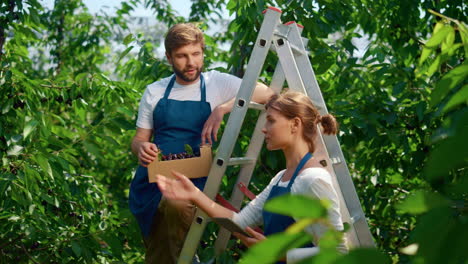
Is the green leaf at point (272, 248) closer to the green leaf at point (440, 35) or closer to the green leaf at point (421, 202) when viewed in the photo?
the green leaf at point (421, 202)

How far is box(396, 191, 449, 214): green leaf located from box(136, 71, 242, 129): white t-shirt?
7.05 feet

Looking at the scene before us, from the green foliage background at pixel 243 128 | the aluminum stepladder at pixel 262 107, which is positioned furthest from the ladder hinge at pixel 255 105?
the green foliage background at pixel 243 128

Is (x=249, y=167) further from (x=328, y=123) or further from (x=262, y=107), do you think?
(x=328, y=123)

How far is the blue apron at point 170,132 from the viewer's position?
2.63 m

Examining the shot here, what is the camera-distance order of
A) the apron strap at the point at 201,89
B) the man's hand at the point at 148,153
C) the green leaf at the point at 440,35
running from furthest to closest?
1. the apron strap at the point at 201,89
2. the man's hand at the point at 148,153
3. the green leaf at the point at 440,35

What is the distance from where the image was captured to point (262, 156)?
3566 mm

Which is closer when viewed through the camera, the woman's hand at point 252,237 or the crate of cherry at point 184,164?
the woman's hand at point 252,237

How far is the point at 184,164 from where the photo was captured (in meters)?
2.46

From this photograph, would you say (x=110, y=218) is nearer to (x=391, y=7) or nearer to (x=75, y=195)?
(x=75, y=195)

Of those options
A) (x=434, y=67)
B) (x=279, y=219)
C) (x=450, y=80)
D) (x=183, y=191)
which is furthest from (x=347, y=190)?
(x=450, y=80)

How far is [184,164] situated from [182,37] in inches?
20.0

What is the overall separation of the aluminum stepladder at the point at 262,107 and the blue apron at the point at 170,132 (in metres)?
0.15

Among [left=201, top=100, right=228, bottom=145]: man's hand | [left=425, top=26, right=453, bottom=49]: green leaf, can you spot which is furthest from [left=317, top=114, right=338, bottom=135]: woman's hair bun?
[left=425, top=26, right=453, bottom=49]: green leaf

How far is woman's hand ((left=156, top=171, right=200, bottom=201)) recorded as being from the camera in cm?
209
